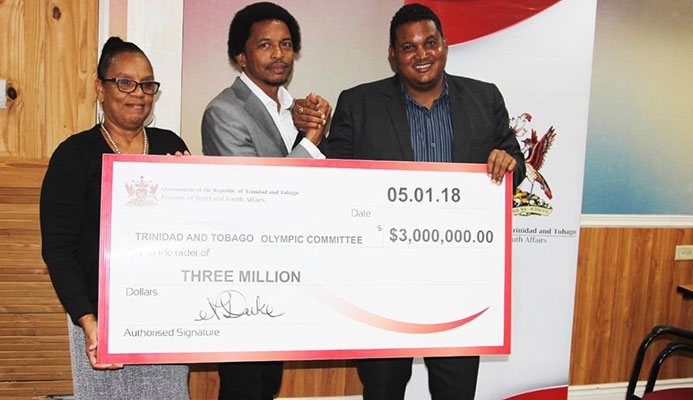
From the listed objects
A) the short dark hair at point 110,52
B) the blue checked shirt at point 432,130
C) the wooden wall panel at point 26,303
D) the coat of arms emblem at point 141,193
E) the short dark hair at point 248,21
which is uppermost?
the short dark hair at point 248,21

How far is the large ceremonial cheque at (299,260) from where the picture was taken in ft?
5.32

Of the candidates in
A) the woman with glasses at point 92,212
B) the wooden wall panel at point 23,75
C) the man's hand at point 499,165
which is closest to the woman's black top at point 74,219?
the woman with glasses at point 92,212

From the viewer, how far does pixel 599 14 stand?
3.07 m

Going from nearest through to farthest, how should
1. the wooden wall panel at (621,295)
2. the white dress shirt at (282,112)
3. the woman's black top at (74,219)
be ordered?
the woman's black top at (74,219)
the white dress shirt at (282,112)
the wooden wall panel at (621,295)

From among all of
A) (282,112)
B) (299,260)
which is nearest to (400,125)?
(282,112)

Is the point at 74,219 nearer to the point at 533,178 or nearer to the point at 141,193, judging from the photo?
the point at 141,193

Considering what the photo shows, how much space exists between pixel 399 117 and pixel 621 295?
83.1 inches

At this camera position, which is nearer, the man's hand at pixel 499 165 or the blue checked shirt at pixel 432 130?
the man's hand at pixel 499 165

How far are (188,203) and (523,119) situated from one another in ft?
5.66

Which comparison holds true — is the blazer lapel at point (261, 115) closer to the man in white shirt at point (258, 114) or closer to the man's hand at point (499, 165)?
the man in white shirt at point (258, 114)

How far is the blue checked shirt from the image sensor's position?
2.00 m
